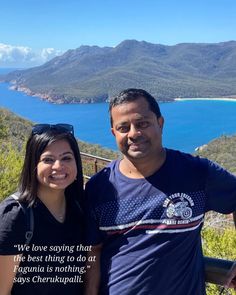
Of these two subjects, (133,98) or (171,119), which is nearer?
(133,98)

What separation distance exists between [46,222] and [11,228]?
0.53 ft

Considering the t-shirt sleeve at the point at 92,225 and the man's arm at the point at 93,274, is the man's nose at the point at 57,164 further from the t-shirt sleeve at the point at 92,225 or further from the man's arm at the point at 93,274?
the man's arm at the point at 93,274

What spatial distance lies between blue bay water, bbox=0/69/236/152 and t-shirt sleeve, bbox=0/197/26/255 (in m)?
73.8

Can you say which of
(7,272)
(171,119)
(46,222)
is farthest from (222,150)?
(171,119)

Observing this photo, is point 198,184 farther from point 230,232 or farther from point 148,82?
point 148,82

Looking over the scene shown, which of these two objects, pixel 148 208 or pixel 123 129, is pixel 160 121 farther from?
pixel 148 208

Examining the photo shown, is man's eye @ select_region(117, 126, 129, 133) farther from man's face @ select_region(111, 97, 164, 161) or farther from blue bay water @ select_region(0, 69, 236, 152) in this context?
blue bay water @ select_region(0, 69, 236, 152)

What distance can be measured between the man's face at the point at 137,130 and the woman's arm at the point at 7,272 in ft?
1.98

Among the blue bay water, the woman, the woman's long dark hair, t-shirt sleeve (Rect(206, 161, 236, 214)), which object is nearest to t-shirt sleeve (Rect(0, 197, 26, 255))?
the woman

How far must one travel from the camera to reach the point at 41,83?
612 feet

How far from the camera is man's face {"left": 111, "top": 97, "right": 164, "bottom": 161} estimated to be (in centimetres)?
169

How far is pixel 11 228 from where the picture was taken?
5.03ft

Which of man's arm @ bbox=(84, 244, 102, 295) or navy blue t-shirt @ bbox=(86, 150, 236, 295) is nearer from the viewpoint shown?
navy blue t-shirt @ bbox=(86, 150, 236, 295)

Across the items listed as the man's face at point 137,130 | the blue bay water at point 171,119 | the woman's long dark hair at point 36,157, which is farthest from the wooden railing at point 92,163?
the blue bay water at point 171,119
